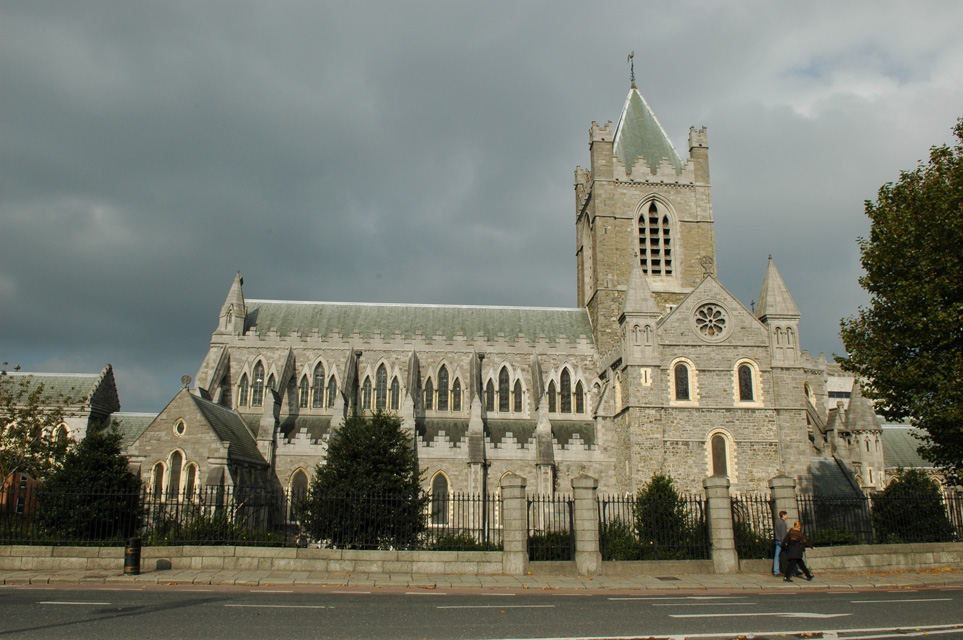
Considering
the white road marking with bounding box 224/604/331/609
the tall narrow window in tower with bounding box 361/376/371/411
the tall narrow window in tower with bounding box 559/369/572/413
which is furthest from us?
the tall narrow window in tower with bounding box 559/369/572/413

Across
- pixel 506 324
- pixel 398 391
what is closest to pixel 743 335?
pixel 506 324

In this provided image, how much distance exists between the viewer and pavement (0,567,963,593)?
17.0 meters

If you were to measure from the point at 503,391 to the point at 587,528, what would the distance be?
19.0 metres

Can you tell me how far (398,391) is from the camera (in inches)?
1496

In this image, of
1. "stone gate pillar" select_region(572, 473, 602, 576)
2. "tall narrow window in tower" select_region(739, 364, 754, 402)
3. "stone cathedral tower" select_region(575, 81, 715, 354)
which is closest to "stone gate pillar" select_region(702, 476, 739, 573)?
"stone gate pillar" select_region(572, 473, 602, 576)

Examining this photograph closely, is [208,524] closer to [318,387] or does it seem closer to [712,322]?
[318,387]

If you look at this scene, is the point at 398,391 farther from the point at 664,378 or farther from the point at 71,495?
the point at 71,495

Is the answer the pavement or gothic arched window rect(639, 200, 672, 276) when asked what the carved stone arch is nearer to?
the pavement

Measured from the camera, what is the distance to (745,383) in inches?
1256

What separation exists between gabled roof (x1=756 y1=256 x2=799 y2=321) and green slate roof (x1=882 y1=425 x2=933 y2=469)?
18516 millimetres

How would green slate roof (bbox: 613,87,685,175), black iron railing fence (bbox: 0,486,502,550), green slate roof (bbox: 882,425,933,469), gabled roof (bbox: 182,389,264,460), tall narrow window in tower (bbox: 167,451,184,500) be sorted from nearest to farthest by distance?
black iron railing fence (bbox: 0,486,502,550), tall narrow window in tower (bbox: 167,451,184,500), gabled roof (bbox: 182,389,264,460), green slate roof (bbox: 613,87,685,175), green slate roof (bbox: 882,425,933,469)

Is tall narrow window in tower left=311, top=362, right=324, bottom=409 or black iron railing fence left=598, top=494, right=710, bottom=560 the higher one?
tall narrow window in tower left=311, top=362, right=324, bottom=409

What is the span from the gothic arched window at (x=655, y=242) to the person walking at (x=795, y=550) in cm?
2380

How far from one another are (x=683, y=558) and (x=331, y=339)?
929 inches
